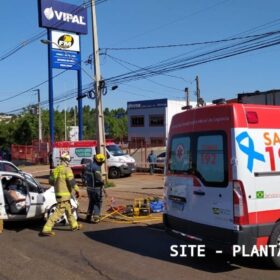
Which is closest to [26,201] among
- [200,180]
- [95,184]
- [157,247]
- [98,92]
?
[95,184]

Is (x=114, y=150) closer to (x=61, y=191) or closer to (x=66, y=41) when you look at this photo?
(x=66, y=41)

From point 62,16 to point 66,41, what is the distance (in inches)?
70.8

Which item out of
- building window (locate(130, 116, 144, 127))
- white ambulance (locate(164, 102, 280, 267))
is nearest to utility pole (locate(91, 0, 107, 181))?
white ambulance (locate(164, 102, 280, 267))

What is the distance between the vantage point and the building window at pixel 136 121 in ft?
254

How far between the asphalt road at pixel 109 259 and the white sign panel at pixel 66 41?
26.1 m

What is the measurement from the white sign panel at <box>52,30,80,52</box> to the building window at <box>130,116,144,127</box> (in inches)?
1608

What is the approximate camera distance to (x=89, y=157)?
1080 inches

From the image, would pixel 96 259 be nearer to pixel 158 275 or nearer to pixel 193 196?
pixel 158 275

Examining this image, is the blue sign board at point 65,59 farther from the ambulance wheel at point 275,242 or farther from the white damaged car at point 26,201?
the ambulance wheel at point 275,242

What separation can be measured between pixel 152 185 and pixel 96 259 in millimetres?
14860

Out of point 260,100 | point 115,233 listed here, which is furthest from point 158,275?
point 260,100

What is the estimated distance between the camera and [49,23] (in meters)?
35.1

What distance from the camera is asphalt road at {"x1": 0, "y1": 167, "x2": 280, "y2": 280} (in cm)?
722

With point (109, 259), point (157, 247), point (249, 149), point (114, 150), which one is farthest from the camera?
point (114, 150)
